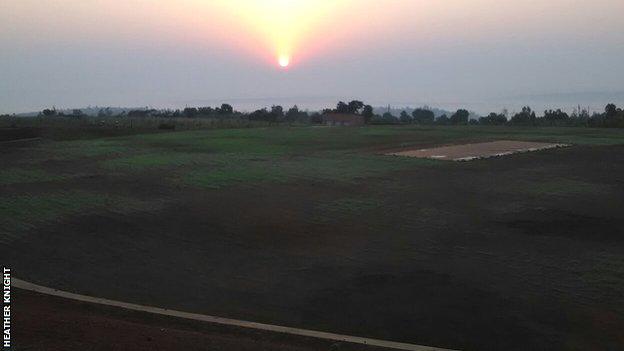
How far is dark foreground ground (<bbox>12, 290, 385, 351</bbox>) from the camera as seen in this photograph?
6797 millimetres

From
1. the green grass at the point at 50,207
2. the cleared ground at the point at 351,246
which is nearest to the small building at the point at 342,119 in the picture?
the cleared ground at the point at 351,246

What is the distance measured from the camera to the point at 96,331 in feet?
23.8

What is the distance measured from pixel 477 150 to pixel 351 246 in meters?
24.0

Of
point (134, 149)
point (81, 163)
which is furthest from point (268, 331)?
point (134, 149)

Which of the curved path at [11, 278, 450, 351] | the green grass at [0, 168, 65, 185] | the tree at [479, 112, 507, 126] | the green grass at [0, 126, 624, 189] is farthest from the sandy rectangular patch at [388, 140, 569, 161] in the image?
the tree at [479, 112, 507, 126]

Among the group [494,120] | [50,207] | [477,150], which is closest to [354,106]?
[494,120]

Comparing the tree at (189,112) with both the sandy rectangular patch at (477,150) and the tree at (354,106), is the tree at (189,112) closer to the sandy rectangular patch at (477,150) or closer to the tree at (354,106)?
the tree at (354,106)

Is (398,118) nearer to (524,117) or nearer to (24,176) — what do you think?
(524,117)

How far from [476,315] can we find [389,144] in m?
31.8

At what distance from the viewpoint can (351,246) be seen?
1332 centimetres

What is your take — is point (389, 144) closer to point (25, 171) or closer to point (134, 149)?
point (134, 149)

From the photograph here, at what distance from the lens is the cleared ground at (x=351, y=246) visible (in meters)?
9.39

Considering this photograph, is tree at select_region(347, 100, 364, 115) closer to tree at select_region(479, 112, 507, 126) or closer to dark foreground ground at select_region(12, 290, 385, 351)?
tree at select_region(479, 112, 507, 126)

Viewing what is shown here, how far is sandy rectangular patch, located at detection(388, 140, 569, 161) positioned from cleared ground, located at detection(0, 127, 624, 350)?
6.27m
